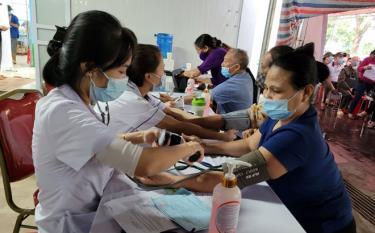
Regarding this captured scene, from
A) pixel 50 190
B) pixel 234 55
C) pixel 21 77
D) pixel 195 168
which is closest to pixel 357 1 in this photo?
pixel 234 55

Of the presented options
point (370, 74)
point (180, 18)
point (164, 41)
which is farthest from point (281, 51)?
point (370, 74)

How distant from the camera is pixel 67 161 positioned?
0.79m

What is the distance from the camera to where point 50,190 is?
34.2 inches

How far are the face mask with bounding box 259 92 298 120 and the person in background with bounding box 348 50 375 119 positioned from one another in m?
5.82

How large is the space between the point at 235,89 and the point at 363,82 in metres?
5.13

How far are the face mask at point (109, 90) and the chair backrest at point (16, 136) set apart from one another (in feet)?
1.42

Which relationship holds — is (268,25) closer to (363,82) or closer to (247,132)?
(247,132)

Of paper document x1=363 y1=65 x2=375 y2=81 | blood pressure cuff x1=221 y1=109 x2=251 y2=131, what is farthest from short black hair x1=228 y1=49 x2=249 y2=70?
paper document x1=363 y1=65 x2=375 y2=81

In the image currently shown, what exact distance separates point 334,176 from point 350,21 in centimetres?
863

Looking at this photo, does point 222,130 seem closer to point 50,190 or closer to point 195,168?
point 195,168

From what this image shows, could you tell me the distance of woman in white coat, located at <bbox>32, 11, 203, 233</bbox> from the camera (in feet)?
2.57

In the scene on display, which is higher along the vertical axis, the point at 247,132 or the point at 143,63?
the point at 143,63

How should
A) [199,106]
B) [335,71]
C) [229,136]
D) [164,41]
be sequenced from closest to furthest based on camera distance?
[229,136]
[199,106]
[164,41]
[335,71]

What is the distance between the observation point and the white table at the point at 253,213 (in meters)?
0.81
